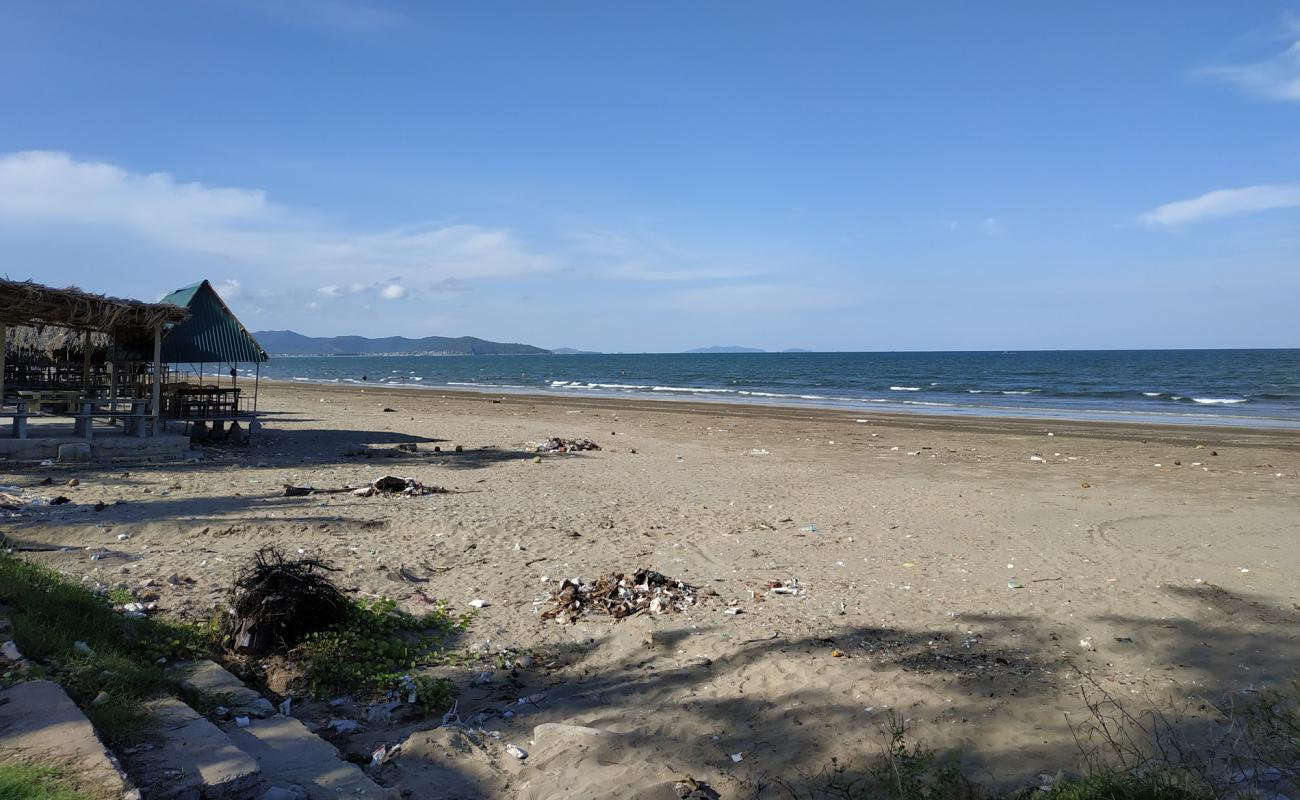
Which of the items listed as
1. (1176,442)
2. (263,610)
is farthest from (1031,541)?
(1176,442)

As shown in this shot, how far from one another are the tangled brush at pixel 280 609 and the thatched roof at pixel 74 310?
8.83 meters

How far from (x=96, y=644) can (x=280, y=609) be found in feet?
3.38

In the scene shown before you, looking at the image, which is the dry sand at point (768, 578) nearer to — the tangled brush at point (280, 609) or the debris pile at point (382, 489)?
the debris pile at point (382, 489)

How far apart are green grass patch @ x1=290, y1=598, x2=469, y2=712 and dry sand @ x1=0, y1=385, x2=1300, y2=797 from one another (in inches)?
9.7

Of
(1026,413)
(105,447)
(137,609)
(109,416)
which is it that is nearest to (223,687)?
(137,609)

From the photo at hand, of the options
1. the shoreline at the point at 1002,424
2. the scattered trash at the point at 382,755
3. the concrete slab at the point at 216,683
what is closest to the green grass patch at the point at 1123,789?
the scattered trash at the point at 382,755

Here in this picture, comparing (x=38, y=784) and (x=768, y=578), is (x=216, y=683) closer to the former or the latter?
(x=38, y=784)

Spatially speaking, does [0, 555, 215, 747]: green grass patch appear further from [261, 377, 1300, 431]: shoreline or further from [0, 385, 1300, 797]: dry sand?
[261, 377, 1300, 431]: shoreline

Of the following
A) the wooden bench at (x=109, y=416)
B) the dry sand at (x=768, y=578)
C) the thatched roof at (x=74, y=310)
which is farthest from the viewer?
the wooden bench at (x=109, y=416)

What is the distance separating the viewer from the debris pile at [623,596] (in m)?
6.21

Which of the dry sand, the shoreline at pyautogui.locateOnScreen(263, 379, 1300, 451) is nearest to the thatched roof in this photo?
the dry sand

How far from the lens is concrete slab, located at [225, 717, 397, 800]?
3430 millimetres

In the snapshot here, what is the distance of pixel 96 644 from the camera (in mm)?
4637

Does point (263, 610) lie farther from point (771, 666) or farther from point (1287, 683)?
point (1287, 683)
